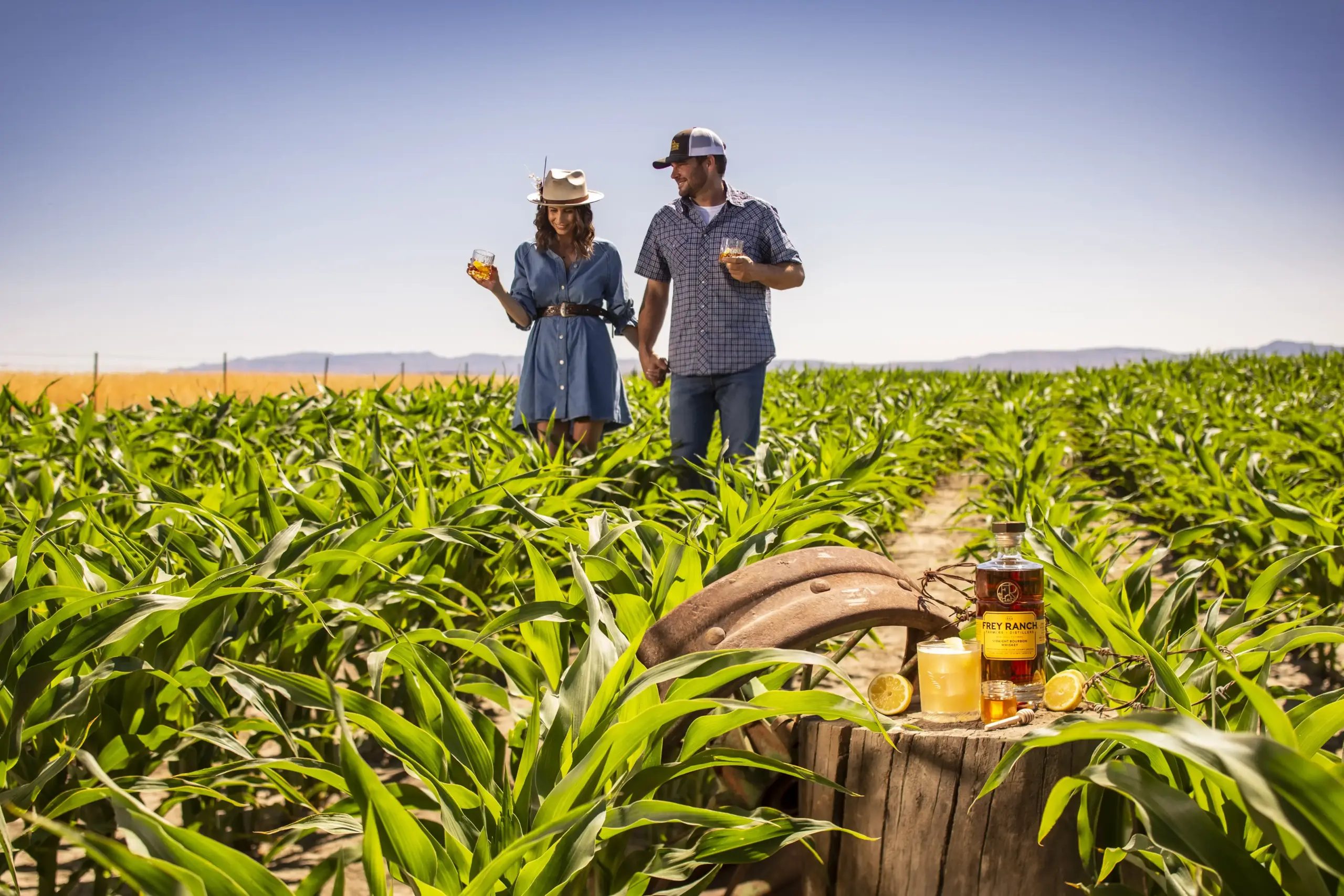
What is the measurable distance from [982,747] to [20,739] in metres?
1.35

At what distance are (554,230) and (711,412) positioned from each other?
111 cm

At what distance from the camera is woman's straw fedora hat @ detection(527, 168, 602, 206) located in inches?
173

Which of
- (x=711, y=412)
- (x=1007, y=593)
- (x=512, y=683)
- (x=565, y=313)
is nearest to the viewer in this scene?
(x=1007, y=593)

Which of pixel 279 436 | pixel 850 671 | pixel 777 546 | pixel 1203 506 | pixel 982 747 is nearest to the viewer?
pixel 982 747

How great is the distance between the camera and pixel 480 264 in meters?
4.31

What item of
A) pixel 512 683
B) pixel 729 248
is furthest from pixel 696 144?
pixel 512 683

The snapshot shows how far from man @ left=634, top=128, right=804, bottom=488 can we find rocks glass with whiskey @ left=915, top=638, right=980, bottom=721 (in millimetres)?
2776

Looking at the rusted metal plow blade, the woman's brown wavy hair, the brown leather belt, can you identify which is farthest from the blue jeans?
the rusted metal plow blade

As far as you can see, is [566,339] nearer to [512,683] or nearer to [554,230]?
[554,230]

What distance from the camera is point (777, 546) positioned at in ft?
7.52

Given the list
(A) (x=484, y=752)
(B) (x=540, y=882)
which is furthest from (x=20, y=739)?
(B) (x=540, y=882)

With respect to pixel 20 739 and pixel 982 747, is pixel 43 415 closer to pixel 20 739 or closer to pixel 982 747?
pixel 20 739

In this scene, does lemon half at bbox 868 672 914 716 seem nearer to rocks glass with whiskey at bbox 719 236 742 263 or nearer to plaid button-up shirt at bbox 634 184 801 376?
rocks glass with whiskey at bbox 719 236 742 263

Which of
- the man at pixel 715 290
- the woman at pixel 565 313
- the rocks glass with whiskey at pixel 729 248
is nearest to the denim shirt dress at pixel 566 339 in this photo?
the woman at pixel 565 313
